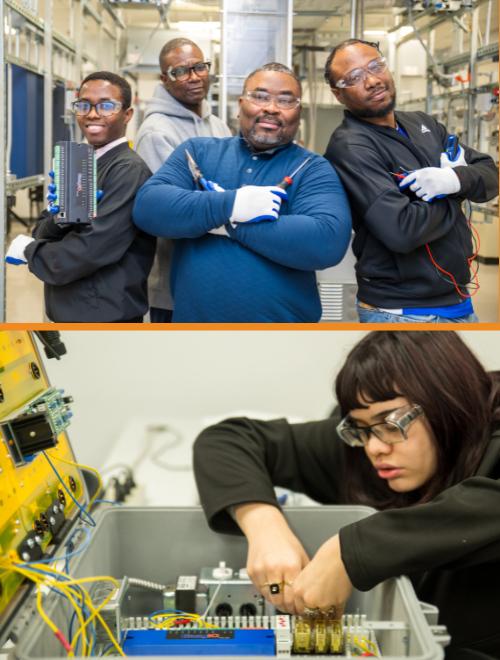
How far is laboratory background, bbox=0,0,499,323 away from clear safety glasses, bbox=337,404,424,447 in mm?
1076

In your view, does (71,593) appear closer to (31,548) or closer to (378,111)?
(31,548)

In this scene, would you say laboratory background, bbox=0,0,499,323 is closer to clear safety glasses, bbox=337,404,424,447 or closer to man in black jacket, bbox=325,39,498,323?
man in black jacket, bbox=325,39,498,323

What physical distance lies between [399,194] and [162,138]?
0.73 meters

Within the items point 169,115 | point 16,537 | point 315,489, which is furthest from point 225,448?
point 169,115

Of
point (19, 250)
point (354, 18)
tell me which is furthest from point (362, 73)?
point (354, 18)

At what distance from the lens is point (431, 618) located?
77 cm

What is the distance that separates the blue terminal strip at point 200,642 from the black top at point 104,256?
2.82 feet

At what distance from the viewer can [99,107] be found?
1546 mm

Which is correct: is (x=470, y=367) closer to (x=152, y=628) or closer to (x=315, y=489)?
(x=315, y=489)

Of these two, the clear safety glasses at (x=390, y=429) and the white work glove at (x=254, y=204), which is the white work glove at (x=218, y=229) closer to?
the white work glove at (x=254, y=204)

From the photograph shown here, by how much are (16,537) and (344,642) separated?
51 cm

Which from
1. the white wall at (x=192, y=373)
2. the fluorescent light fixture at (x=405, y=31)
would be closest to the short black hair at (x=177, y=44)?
the white wall at (x=192, y=373)

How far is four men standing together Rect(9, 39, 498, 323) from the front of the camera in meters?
1.36

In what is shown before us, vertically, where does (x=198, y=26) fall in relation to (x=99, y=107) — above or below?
above
